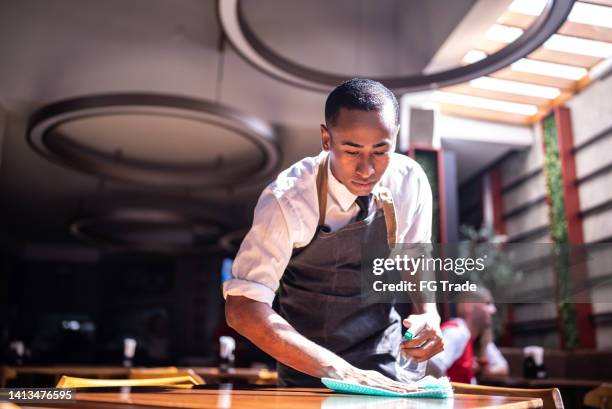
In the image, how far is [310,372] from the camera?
1.29 metres

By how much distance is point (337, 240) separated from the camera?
155 cm

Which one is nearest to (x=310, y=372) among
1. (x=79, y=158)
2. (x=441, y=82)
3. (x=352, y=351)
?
(x=352, y=351)

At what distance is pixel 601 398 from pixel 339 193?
2.09 metres

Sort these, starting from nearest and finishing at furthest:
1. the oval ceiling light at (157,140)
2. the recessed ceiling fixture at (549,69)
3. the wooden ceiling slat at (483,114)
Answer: the recessed ceiling fixture at (549,69) < the oval ceiling light at (157,140) < the wooden ceiling slat at (483,114)

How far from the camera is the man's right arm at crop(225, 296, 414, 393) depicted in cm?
124

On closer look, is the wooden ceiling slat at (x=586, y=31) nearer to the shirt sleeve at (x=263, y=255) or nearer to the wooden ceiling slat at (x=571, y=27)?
the wooden ceiling slat at (x=571, y=27)

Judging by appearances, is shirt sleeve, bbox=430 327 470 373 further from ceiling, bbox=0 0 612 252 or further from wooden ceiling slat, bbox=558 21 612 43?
wooden ceiling slat, bbox=558 21 612 43

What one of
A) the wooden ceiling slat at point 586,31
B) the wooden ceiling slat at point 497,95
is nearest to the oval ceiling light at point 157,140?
the wooden ceiling slat at point 497,95

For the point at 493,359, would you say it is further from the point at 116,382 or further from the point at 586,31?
the point at 116,382

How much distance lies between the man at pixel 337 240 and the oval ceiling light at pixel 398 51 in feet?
4.70

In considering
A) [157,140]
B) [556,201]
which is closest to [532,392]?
[556,201]

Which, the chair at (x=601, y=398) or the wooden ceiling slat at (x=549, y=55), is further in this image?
the wooden ceiling slat at (x=549, y=55)

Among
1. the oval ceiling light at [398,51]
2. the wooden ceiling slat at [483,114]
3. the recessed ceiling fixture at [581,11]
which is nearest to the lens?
the recessed ceiling fixture at [581,11]

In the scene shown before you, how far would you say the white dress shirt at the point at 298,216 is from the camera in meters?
1.40
